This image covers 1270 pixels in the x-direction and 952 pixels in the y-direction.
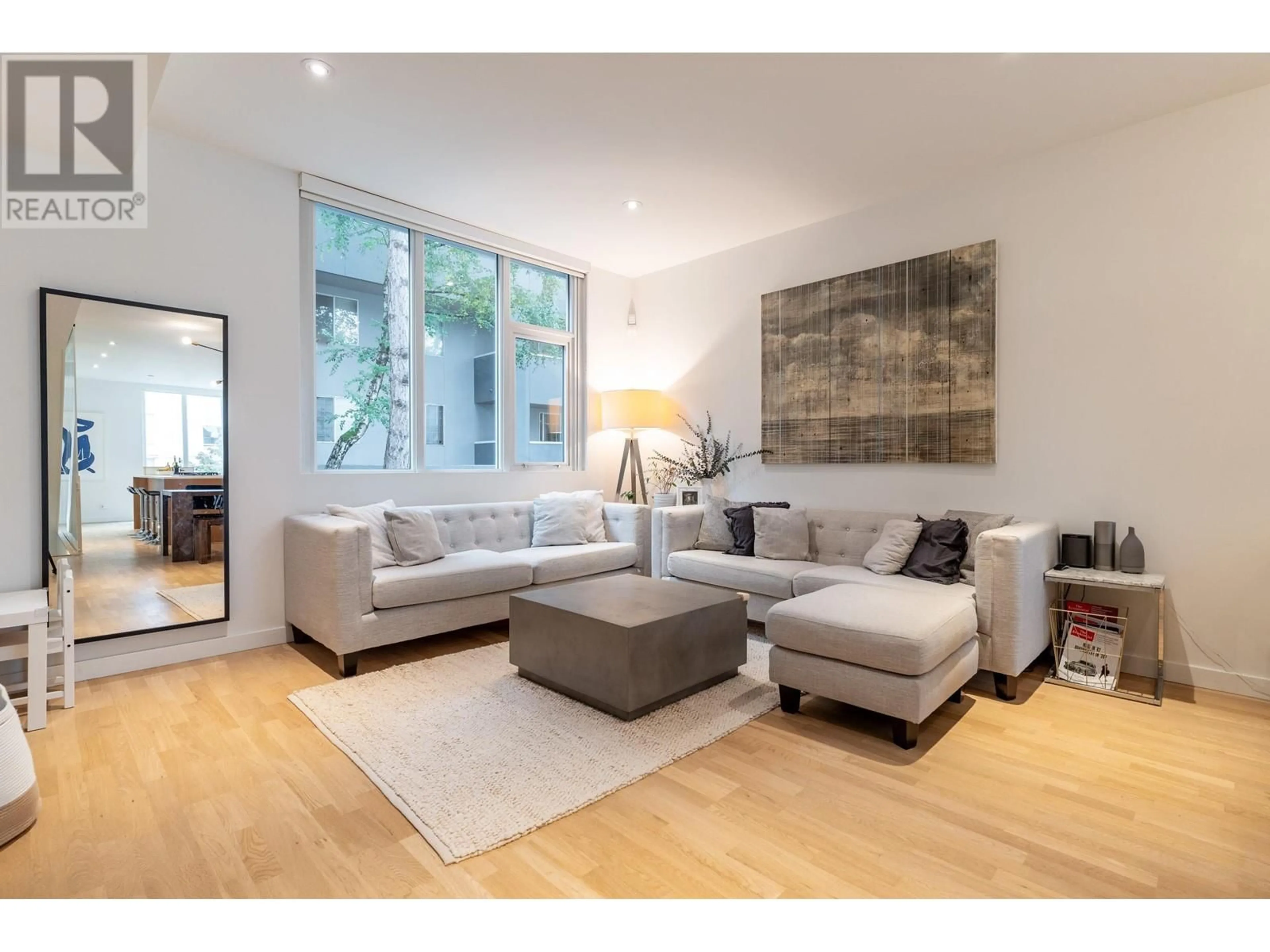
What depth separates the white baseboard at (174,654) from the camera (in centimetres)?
294

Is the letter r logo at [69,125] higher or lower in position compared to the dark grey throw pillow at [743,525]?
higher

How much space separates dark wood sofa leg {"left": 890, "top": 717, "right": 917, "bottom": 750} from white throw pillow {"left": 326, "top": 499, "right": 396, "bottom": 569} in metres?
2.64

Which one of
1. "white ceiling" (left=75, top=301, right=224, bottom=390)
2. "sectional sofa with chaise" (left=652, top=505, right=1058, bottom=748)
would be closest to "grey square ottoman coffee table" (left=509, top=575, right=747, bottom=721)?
"sectional sofa with chaise" (left=652, top=505, right=1058, bottom=748)

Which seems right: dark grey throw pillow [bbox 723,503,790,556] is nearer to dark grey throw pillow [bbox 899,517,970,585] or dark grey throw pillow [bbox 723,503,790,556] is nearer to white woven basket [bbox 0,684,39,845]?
dark grey throw pillow [bbox 899,517,970,585]

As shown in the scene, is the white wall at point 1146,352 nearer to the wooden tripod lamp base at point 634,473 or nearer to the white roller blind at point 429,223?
the wooden tripod lamp base at point 634,473

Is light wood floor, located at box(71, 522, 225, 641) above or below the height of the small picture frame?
below

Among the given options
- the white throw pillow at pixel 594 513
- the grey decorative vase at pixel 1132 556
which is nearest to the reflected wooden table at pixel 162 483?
the white throw pillow at pixel 594 513

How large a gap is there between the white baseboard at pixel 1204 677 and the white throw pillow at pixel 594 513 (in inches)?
122

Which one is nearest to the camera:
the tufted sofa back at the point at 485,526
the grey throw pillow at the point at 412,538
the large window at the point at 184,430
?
the large window at the point at 184,430

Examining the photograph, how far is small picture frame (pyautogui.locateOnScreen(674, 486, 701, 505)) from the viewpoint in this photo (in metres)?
4.78

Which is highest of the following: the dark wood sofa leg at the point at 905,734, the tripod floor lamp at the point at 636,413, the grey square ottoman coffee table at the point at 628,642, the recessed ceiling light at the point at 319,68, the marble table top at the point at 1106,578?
the recessed ceiling light at the point at 319,68
